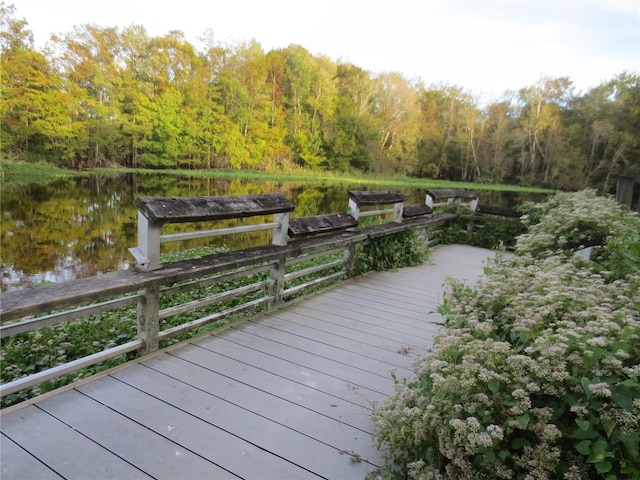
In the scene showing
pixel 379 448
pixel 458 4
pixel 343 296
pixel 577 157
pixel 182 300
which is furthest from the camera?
pixel 577 157

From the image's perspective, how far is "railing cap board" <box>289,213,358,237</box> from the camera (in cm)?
407

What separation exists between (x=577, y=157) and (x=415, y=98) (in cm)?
1784

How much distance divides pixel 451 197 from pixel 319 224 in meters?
5.15

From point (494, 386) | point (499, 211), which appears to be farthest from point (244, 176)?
point (494, 386)

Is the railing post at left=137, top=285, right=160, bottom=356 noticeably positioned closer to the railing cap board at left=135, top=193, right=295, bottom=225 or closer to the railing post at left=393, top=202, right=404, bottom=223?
the railing cap board at left=135, top=193, right=295, bottom=225

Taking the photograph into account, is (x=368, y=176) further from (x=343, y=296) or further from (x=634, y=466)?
(x=634, y=466)

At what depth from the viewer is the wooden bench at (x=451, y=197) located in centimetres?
806

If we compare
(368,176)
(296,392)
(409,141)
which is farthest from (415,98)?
(296,392)

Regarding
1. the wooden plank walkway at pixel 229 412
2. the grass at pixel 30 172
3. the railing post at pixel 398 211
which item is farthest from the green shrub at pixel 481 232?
the grass at pixel 30 172

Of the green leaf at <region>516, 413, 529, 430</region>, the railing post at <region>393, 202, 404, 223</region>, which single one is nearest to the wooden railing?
the railing post at <region>393, 202, 404, 223</region>

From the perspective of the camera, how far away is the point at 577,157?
37594 mm

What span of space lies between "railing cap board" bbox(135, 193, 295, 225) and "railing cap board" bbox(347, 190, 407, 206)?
4.98 feet

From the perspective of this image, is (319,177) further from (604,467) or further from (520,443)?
(604,467)

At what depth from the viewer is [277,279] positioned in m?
3.93
